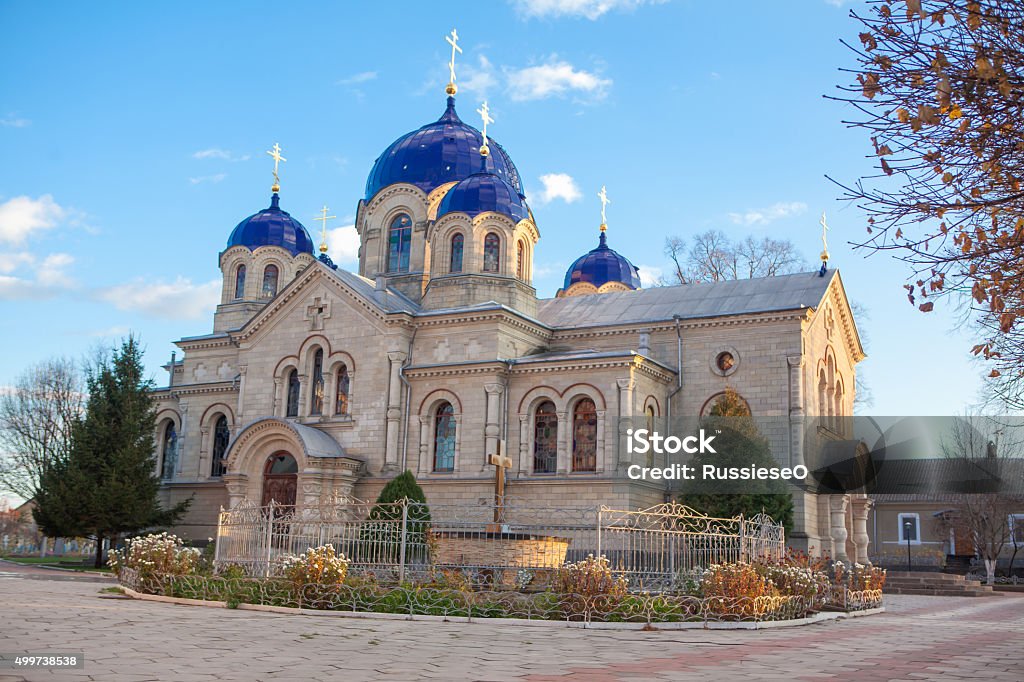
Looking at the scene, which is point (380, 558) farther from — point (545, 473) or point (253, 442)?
point (253, 442)

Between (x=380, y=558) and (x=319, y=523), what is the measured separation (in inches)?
55.7

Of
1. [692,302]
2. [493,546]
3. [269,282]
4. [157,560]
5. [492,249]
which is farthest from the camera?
[269,282]

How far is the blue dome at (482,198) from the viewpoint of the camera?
2656 cm

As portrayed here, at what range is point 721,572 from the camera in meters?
12.3

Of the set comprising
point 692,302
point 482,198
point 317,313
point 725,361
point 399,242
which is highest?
point 482,198

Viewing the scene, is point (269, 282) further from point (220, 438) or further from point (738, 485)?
point (738, 485)

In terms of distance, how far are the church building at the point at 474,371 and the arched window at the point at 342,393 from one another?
0.18 ft

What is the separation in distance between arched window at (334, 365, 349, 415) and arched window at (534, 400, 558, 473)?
5.26 meters

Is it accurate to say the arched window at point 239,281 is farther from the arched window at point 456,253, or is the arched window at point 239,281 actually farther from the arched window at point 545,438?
the arched window at point 545,438

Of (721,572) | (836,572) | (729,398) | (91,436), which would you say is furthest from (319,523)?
(91,436)

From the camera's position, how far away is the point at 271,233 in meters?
31.4

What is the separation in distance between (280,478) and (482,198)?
935cm

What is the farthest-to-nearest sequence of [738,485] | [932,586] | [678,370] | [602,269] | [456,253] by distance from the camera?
[602,269], [456,253], [678,370], [932,586], [738,485]

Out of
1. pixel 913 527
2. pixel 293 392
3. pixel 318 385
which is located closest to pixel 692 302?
pixel 318 385
